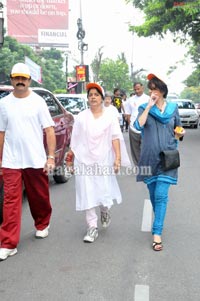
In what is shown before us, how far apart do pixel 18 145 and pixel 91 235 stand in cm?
123

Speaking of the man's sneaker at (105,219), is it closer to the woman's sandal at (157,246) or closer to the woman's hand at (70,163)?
the woman's hand at (70,163)

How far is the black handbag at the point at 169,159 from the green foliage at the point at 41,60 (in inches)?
1458

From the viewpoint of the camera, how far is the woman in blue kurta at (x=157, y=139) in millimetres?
4250

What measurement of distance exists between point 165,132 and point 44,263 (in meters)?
1.70

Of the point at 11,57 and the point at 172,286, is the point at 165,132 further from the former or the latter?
the point at 11,57

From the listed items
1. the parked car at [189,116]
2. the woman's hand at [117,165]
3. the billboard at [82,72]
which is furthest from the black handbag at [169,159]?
the billboard at [82,72]

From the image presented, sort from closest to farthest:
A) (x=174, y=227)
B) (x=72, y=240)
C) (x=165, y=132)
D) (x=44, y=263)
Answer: (x=44, y=263), (x=165, y=132), (x=72, y=240), (x=174, y=227)

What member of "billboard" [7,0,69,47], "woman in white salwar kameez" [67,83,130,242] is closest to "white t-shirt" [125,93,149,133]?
"woman in white salwar kameez" [67,83,130,242]

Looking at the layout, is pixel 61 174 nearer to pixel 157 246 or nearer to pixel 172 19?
pixel 157 246

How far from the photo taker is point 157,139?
4.31 metres

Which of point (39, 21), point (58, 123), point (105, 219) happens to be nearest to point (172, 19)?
point (58, 123)

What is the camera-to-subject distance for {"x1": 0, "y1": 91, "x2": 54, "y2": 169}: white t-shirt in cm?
417

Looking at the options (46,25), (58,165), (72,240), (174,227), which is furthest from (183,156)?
(46,25)

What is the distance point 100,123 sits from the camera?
4.48 metres
